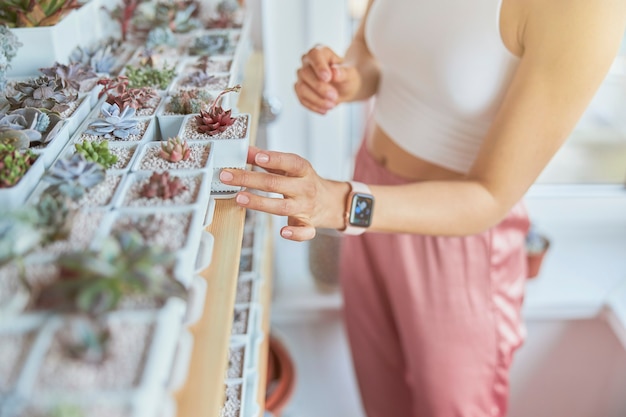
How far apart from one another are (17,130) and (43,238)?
164 millimetres

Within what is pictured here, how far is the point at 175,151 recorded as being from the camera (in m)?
0.54

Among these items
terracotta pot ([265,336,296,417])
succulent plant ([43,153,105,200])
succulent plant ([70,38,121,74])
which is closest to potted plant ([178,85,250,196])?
succulent plant ([43,153,105,200])

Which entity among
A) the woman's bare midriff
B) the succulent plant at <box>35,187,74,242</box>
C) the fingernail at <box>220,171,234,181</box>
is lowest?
the woman's bare midriff

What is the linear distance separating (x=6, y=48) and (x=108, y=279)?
413mm

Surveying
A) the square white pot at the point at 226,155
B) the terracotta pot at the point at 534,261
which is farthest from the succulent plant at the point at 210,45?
the terracotta pot at the point at 534,261

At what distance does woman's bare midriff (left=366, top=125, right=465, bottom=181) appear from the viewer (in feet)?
2.93

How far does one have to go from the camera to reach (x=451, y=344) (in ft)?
2.99

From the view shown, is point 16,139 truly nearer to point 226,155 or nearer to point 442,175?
point 226,155

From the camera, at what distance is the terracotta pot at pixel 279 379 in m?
1.12

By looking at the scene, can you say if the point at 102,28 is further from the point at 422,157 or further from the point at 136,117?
the point at 422,157

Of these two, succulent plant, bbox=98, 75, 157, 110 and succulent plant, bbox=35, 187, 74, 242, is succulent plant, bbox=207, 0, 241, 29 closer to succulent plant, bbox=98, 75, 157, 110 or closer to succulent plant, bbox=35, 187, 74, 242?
succulent plant, bbox=98, 75, 157, 110

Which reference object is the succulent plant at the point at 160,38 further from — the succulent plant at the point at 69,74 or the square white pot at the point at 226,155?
the square white pot at the point at 226,155

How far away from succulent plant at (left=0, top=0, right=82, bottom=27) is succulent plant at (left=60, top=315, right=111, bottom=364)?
1.59 feet

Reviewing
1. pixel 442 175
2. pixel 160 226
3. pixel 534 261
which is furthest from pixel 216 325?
pixel 534 261
